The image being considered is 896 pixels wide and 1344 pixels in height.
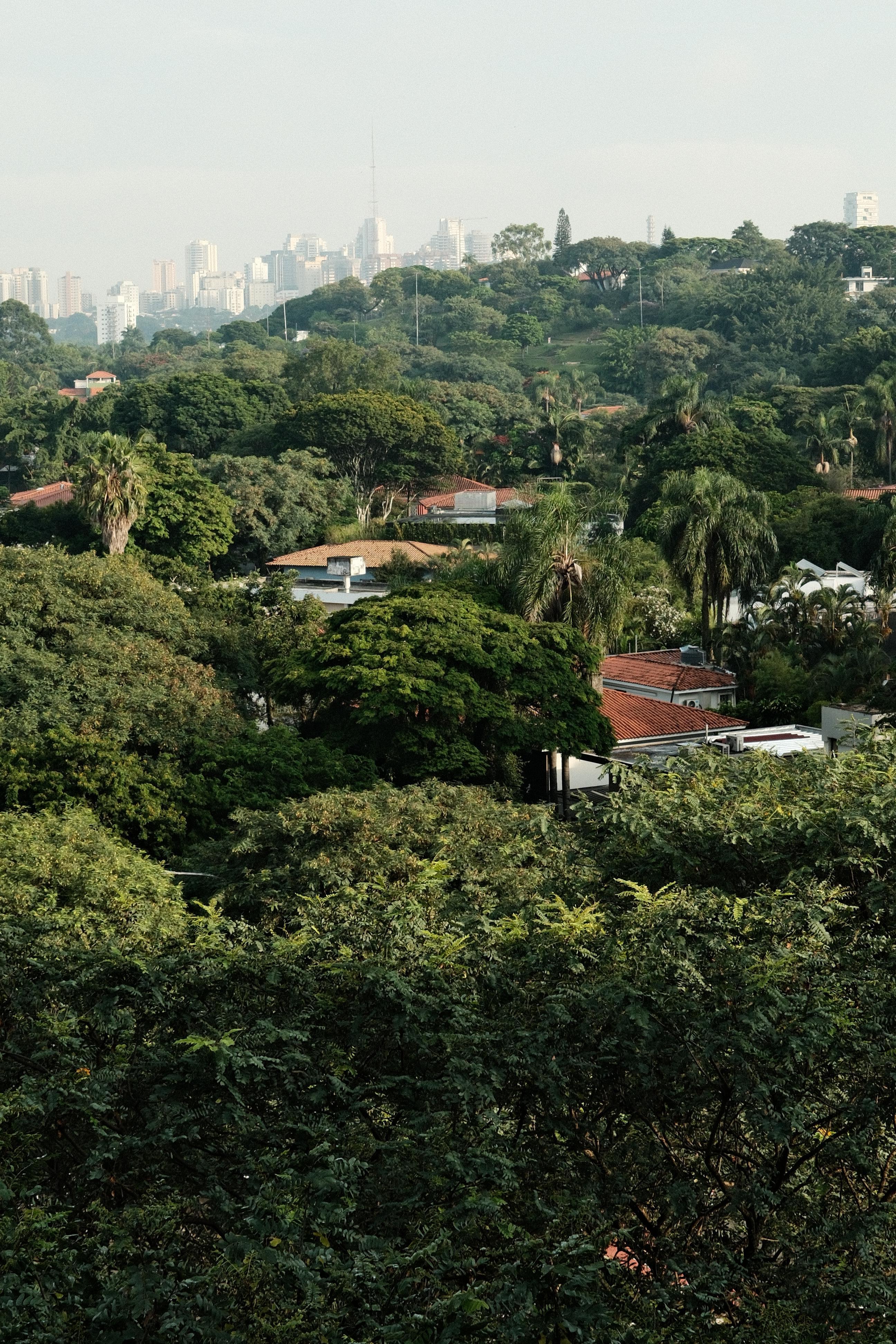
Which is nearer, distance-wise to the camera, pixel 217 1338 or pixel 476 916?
pixel 217 1338

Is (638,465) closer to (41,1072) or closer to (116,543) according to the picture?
(116,543)

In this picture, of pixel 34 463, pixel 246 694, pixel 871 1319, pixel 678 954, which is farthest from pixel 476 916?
pixel 34 463

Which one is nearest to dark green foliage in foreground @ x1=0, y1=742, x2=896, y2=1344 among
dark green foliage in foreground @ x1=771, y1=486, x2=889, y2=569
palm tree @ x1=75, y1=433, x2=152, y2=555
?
palm tree @ x1=75, y1=433, x2=152, y2=555

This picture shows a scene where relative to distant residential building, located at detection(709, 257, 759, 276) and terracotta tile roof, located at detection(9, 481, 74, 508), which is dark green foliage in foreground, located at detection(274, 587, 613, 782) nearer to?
terracotta tile roof, located at detection(9, 481, 74, 508)

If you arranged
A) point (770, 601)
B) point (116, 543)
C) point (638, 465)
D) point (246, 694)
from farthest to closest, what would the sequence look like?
point (638, 465) → point (116, 543) → point (770, 601) → point (246, 694)

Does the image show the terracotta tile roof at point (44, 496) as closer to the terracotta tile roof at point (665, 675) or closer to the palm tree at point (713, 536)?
the palm tree at point (713, 536)

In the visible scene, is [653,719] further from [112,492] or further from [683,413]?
[683,413]
